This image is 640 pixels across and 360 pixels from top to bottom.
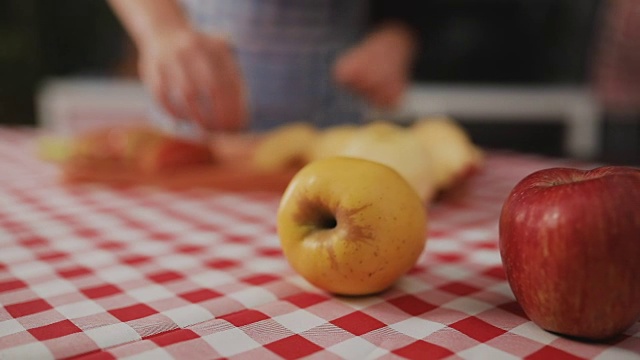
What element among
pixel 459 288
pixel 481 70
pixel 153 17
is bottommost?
pixel 459 288

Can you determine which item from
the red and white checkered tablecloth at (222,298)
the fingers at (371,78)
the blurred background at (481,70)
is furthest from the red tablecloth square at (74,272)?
the blurred background at (481,70)

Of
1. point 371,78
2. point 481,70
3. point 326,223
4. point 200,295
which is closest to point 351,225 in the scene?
point 326,223

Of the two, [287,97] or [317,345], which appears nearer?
[317,345]

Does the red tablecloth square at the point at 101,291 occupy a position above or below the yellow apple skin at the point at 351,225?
below

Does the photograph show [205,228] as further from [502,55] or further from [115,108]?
[502,55]

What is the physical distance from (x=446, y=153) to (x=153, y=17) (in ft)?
1.58

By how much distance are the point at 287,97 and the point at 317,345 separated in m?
0.93

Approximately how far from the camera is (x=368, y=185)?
463 millimetres

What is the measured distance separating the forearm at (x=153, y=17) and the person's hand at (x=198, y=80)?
0.14 feet

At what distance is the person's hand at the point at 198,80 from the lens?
2.61 ft

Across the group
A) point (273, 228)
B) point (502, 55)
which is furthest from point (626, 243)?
point (502, 55)

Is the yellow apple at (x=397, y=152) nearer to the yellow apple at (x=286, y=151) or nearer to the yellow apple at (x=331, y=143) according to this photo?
the yellow apple at (x=331, y=143)

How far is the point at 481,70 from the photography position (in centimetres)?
254

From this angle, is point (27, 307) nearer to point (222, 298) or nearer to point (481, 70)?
point (222, 298)
